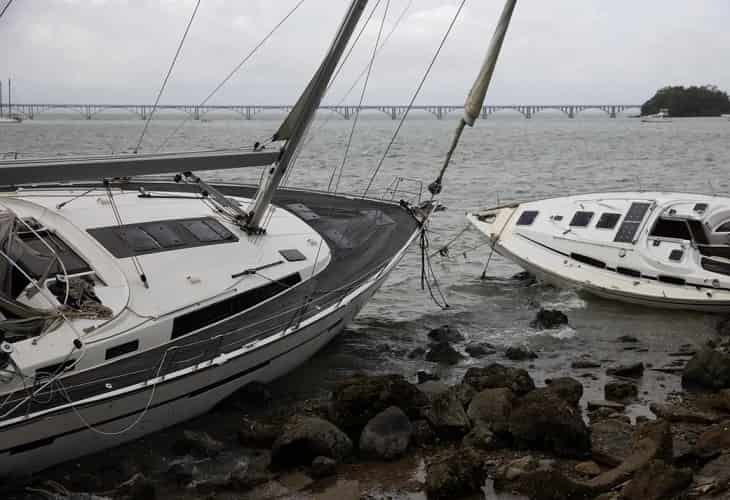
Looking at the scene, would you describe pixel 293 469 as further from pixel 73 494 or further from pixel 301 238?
pixel 301 238

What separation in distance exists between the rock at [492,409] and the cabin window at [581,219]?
10.7m

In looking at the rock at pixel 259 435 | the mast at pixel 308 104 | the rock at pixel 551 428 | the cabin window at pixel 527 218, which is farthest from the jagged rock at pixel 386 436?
the cabin window at pixel 527 218

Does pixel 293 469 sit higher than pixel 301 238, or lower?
lower

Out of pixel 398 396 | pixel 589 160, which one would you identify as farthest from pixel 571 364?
pixel 589 160

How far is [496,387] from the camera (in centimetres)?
1441

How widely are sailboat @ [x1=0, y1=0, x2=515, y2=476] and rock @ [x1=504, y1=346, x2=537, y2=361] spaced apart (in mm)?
2915

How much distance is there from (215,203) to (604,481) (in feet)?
31.5

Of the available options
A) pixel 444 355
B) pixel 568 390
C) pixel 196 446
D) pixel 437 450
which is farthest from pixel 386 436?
pixel 444 355

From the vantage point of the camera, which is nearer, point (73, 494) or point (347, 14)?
point (73, 494)

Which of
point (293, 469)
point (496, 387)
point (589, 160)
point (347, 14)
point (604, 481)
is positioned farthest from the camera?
point (589, 160)

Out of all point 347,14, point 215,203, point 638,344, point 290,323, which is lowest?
point 638,344

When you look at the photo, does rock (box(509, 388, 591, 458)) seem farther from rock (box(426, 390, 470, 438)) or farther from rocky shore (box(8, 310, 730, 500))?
rock (box(426, 390, 470, 438))

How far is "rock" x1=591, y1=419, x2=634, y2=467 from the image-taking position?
12016 mm

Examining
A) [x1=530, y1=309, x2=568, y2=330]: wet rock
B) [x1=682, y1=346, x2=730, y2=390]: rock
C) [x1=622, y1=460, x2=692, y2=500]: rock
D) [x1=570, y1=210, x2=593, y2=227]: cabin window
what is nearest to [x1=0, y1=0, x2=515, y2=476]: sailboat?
[x1=530, y1=309, x2=568, y2=330]: wet rock
